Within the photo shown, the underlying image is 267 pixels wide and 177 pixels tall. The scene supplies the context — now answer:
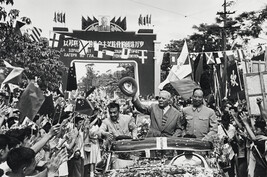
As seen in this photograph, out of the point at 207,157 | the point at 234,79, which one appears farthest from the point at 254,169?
the point at 234,79

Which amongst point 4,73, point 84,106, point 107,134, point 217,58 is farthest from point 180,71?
point 107,134

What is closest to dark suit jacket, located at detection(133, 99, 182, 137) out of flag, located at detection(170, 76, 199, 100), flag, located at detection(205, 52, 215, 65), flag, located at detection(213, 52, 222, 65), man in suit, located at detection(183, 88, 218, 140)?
man in suit, located at detection(183, 88, 218, 140)

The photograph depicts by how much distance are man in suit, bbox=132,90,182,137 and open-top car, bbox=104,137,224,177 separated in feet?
5.03

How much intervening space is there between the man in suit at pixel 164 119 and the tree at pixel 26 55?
371 centimetres

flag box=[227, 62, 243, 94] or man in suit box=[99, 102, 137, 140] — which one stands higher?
flag box=[227, 62, 243, 94]

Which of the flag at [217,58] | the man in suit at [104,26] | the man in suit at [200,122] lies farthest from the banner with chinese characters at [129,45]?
the man in suit at [200,122]

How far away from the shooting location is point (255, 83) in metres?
11.4

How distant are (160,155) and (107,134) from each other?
6.15ft

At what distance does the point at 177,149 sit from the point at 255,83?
397cm

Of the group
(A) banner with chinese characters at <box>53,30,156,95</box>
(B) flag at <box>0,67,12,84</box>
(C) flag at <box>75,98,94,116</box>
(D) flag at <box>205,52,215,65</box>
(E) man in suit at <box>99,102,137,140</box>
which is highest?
(A) banner with chinese characters at <box>53,30,156,95</box>

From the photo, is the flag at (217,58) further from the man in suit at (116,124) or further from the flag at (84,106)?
the man in suit at (116,124)

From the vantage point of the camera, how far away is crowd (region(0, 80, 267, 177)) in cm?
594

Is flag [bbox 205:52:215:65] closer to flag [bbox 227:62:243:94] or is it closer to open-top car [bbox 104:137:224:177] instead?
flag [bbox 227:62:243:94]

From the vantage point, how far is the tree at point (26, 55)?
12269mm
